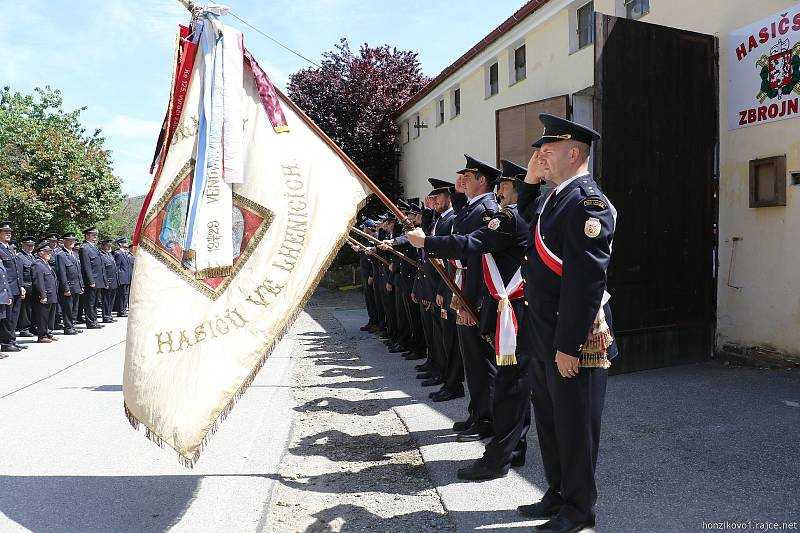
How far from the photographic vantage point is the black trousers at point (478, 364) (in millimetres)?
4477

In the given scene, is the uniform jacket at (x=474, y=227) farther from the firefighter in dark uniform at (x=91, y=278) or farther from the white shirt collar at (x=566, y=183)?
the firefighter in dark uniform at (x=91, y=278)

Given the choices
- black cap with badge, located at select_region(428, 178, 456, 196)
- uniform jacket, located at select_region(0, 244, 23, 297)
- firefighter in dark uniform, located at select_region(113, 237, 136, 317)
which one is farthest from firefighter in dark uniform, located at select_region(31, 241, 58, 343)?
black cap with badge, located at select_region(428, 178, 456, 196)

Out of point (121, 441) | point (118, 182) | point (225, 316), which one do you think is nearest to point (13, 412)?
point (121, 441)

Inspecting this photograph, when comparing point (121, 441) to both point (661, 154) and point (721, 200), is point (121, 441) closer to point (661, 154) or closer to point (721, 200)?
point (661, 154)

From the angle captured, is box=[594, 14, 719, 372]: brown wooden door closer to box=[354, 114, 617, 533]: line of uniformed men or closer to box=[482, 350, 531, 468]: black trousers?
box=[354, 114, 617, 533]: line of uniformed men

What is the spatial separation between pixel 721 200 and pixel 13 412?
7.66 meters

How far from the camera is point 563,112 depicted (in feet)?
31.2

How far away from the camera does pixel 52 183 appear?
25578 millimetres

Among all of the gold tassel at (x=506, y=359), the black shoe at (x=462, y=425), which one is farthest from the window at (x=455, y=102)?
the gold tassel at (x=506, y=359)

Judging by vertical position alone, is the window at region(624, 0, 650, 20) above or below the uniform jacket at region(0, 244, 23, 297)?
above

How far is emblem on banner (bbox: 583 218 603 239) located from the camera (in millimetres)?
2777

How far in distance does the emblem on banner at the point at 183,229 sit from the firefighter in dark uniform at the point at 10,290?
839cm

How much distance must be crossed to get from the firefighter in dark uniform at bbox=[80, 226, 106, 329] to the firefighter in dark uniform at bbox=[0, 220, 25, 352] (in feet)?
8.24

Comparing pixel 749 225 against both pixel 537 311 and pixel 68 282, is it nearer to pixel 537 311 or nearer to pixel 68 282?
pixel 537 311
